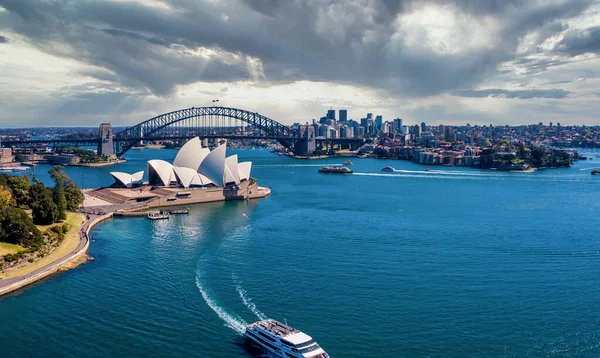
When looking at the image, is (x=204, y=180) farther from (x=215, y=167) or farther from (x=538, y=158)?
(x=538, y=158)

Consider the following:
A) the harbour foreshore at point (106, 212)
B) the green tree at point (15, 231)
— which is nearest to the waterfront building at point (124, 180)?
the harbour foreshore at point (106, 212)

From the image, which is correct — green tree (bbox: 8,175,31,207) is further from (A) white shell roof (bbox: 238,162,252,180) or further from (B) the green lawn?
(A) white shell roof (bbox: 238,162,252,180)

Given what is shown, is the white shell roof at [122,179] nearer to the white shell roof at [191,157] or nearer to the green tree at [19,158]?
the white shell roof at [191,157]

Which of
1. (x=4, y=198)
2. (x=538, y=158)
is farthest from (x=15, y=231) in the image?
(x=538, y=158)

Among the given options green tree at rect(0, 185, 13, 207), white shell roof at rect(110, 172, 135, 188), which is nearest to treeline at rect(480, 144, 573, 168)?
white shell roof at rect(110, 172, 135, 188)

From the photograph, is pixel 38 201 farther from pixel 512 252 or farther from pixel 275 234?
pixel 512 252

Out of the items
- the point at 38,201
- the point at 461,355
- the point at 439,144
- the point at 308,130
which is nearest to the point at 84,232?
the point at 38,201
